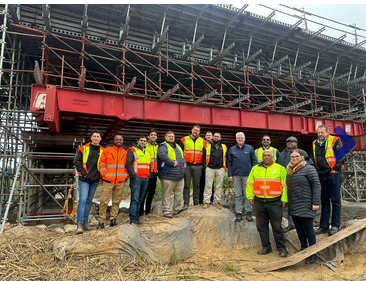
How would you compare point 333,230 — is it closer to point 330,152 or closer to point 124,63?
point 330,152

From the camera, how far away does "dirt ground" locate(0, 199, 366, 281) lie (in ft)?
11.8

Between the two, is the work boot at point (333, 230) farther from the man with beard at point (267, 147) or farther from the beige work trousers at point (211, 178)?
the beige work trousers at point (211, 178)

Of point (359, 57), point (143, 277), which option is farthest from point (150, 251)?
point (359, 57)

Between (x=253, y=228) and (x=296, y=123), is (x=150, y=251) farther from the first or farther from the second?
(x=296, y=123)

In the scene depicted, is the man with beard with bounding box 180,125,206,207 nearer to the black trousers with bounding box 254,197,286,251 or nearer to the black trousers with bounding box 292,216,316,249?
the black trousers with bounding box 254,197,286,251

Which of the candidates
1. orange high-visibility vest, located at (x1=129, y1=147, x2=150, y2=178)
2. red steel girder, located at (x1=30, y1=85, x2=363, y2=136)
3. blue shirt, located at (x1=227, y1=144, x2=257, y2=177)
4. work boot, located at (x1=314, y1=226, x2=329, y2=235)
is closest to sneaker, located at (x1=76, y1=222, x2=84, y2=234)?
orange high-visibility vest, located at (x1=129, y1=147, x2=150, y2=178)

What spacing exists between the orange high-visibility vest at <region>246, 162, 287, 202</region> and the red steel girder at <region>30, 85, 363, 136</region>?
545cm

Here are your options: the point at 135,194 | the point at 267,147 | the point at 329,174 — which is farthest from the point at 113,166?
the point at 329,174

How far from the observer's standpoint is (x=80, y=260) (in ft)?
12.7

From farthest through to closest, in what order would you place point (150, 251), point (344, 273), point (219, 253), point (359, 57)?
point (359, 57)
point (219, 253)
point (150, 251)
point (344, 273)

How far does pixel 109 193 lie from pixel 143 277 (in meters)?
1.90

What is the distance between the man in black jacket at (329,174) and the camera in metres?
5.12

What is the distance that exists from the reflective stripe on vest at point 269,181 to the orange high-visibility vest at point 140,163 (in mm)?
2243

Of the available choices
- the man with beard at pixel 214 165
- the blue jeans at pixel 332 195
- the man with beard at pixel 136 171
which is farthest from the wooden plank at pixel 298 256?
the man with beard at pixel 136 171
